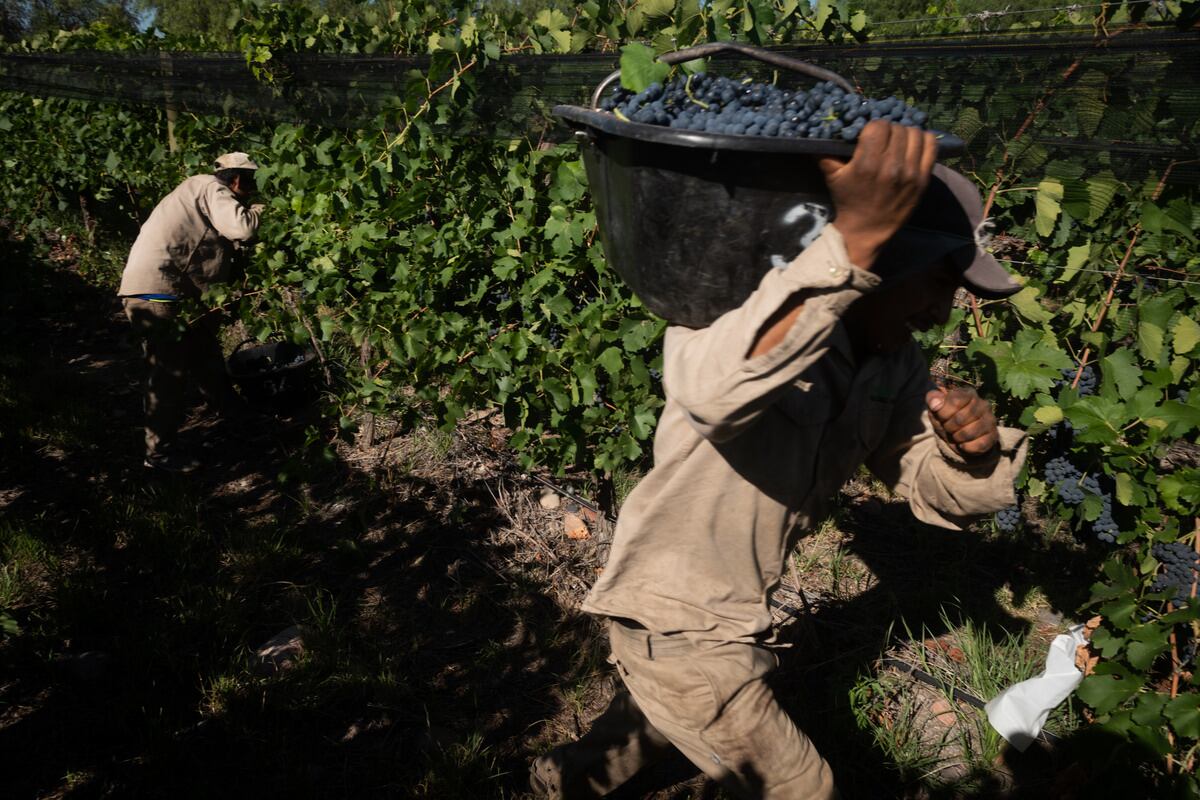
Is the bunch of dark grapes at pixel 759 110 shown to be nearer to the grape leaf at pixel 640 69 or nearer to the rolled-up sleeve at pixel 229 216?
the grape leaf at pixel 640 69

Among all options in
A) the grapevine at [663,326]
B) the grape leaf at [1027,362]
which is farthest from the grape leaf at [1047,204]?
the grape leaf at [1027,362]

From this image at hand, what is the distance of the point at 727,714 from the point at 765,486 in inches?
21.1

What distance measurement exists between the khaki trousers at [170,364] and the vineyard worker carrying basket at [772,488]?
3576 mm

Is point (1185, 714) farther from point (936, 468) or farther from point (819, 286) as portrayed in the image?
point (819, 286)

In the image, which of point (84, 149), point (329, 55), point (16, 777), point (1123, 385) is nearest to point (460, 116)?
point (329, 55)

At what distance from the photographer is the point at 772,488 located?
174cm

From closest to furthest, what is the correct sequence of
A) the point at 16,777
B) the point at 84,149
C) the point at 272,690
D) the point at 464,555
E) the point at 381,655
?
1. the point at 16,777
2. the point at 272,690
3. the point at 381,655
4. the point at 464,555
5. the point at 84,149

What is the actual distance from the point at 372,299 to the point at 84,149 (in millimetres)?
5862

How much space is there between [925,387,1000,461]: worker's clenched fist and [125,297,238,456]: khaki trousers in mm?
4014

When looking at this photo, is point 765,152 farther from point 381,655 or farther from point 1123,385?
point 381,655

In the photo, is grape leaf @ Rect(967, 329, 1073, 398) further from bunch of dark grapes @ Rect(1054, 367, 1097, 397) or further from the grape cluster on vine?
the grape cluster on vine

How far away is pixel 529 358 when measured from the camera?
305 cm

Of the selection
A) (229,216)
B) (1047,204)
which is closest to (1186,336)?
(1047,204)

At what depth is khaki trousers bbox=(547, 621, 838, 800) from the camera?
1.83m
